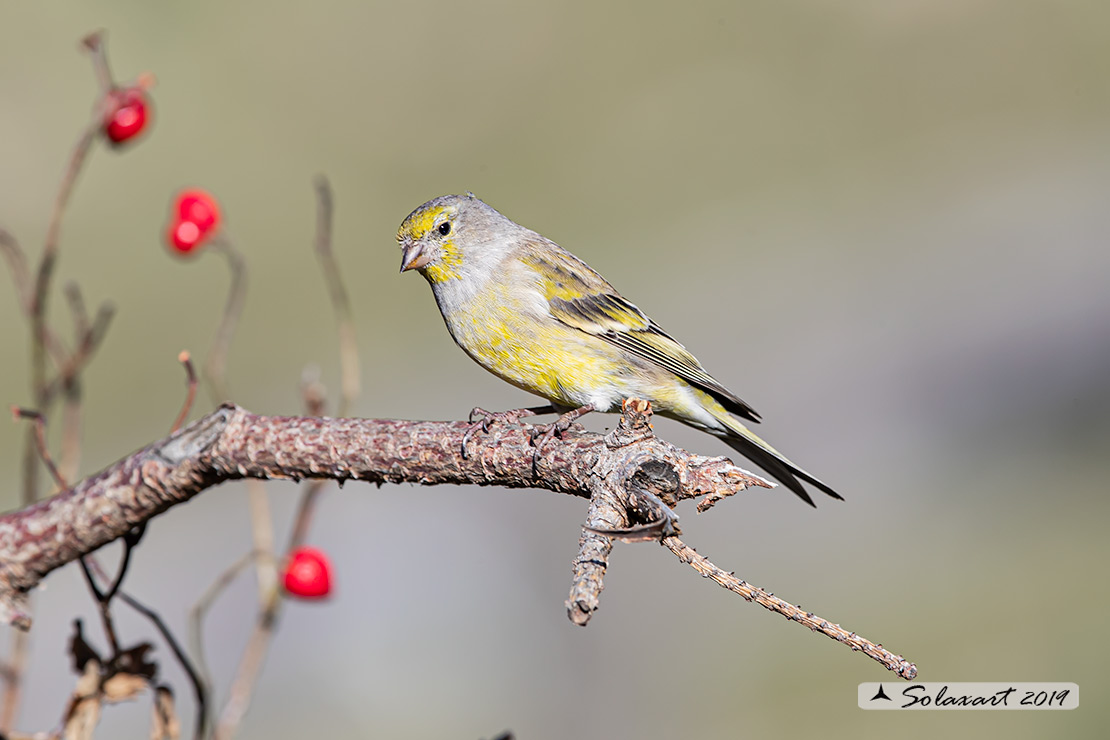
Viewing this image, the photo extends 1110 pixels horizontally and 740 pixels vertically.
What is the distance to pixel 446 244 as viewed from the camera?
149 inches

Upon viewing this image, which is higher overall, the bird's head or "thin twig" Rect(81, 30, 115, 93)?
the bird's head

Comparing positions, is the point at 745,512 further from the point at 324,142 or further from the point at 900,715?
the point at 324,142

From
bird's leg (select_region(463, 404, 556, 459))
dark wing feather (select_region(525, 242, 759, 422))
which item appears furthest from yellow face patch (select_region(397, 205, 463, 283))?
bird's leg (select_region(463, 404, 556, 459))

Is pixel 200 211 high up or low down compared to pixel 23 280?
up

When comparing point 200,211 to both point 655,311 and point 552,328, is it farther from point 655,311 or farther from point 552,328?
point 655,311

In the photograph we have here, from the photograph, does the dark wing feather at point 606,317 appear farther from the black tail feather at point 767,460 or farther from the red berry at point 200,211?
the red berry at point 200,211

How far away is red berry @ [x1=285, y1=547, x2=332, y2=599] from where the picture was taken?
2.88 meters

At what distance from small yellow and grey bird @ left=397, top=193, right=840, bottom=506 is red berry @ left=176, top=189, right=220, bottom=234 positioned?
75cm

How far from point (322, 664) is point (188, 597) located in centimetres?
98

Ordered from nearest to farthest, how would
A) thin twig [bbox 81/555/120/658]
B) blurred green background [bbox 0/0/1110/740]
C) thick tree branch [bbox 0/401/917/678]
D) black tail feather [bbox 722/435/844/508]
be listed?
thin twig [bbox 81/555/120/658] < thick tree branch [bbox 0/401/917/678] < black tail feather [bbox 722/435/844/508] < blurred green background [bbox 0/0/1110/740]

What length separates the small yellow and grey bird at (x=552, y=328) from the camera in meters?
3.52

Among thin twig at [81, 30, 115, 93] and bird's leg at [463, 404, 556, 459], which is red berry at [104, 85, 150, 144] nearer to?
thin twig at [81, 30, 115, 93]

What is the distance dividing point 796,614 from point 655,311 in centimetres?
839

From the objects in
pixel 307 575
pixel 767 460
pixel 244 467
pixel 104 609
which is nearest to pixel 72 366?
pixel 244 467
